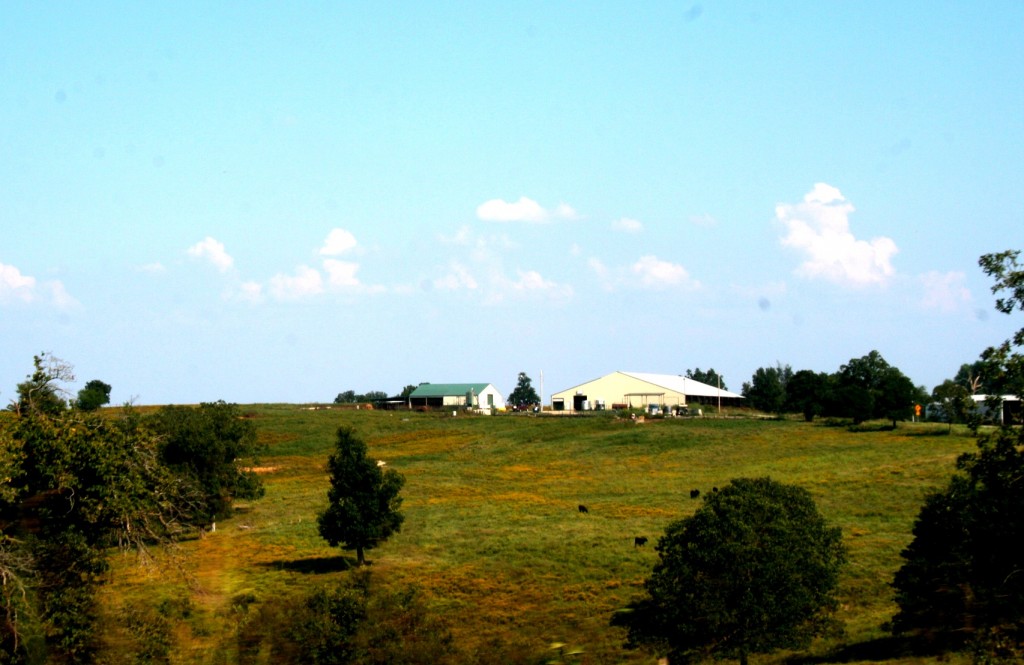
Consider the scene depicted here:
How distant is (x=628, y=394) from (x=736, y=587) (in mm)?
118445

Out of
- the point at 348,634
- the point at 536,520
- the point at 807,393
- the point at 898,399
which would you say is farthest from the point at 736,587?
the point at 807,393

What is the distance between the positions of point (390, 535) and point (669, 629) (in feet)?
91.7

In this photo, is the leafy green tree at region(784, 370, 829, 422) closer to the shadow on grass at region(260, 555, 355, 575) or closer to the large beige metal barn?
the large beige metal barn

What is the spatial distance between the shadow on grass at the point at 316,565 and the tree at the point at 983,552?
2899cm

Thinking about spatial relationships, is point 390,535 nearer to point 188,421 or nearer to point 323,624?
point 188,421

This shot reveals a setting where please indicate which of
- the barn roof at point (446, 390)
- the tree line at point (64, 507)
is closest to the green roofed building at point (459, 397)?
the barn roof at point (446, 390)

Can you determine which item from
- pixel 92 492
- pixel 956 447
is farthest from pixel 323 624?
pixel 956 447

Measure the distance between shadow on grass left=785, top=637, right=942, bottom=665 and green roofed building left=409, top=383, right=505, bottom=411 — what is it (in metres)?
129

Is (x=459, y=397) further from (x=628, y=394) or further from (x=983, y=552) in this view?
(x=983, y=552)

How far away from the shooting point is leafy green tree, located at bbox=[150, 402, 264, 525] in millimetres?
64312

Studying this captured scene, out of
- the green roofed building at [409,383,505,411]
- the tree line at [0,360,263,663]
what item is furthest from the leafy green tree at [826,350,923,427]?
the tree line at [0,360,263,663]

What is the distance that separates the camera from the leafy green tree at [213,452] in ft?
211

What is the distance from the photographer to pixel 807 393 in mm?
135500

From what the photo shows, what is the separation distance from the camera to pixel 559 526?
6031 centimetres
